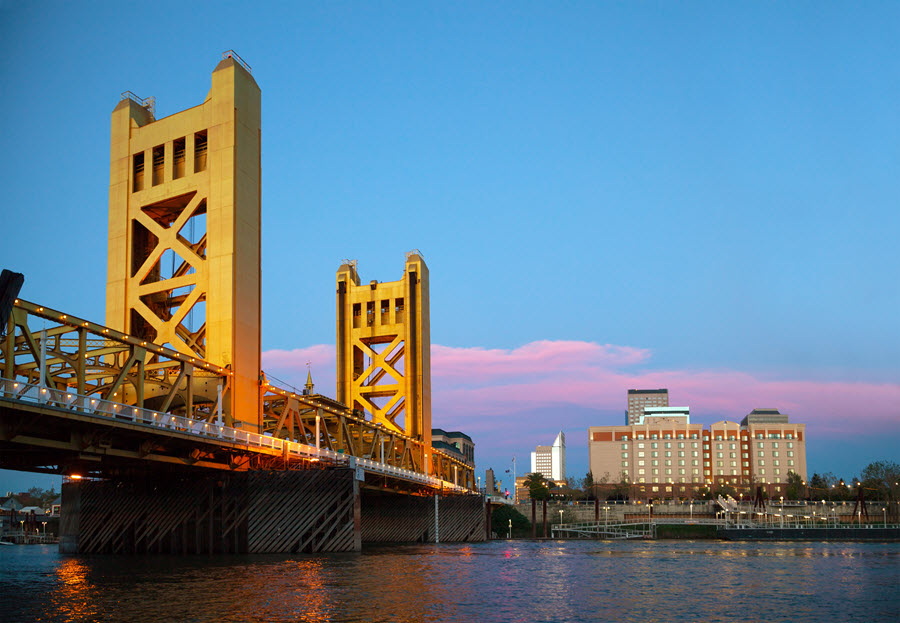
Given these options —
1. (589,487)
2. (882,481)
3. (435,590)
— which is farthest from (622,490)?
(435,590)

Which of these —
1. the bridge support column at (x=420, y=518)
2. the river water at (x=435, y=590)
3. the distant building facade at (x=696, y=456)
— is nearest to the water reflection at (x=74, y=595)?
the river water at (x=435, y=590)

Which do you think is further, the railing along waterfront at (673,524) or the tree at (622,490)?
the tree at (622,490)

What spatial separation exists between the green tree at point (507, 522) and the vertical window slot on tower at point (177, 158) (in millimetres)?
68738

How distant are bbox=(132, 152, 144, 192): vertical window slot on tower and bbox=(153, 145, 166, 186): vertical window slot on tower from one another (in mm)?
1009

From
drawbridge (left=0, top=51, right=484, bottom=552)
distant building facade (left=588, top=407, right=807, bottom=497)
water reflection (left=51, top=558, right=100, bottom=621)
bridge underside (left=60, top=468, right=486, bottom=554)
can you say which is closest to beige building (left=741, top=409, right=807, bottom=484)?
distant building facade (left=588, top=407, right=807, bottom=497)

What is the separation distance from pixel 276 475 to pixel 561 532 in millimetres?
72907

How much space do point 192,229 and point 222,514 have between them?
21.9 meters

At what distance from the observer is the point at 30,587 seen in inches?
1292

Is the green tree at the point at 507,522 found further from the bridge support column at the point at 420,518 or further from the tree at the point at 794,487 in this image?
the tree at the point at 794,487

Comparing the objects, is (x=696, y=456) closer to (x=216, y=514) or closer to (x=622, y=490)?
(x=622, y=490)

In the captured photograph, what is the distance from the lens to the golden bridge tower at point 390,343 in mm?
98125

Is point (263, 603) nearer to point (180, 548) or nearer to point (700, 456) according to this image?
point (180, 548)

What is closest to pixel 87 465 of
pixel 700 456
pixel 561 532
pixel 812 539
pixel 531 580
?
pixel 531 580

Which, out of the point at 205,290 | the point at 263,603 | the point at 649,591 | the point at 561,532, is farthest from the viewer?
the point at 561,532
